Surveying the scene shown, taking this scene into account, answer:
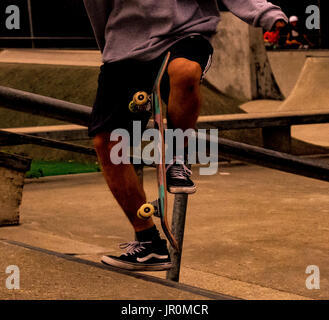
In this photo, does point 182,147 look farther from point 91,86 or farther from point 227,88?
point 227,88

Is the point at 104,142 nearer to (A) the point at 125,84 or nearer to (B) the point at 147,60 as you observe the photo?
(A) the point at 125,84

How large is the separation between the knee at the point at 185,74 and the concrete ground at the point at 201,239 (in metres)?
0.71

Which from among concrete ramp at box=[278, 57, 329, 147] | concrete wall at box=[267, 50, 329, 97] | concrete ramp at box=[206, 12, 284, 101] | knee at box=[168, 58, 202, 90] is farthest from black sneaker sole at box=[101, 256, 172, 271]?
concrete wall at box=[267, 50, 329, 97]

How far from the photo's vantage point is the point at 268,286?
14.3ft

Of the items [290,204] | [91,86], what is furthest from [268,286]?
[91,86]

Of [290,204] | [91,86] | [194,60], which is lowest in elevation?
[290,204]

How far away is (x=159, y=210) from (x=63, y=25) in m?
19.8

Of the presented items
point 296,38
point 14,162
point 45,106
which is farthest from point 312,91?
point 296,38

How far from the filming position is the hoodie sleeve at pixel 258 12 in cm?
285

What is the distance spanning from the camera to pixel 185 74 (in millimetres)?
2836

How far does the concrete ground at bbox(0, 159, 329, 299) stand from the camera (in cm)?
299

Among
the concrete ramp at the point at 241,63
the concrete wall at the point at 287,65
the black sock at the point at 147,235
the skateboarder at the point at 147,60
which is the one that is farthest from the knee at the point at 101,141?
the concrete wall at the point at 287,65

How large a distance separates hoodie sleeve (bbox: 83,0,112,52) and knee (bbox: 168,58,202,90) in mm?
362

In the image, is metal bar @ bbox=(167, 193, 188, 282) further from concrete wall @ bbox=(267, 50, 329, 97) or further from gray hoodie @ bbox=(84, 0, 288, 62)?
concrete wall @ bbox=(267, 50, 329, 97)
